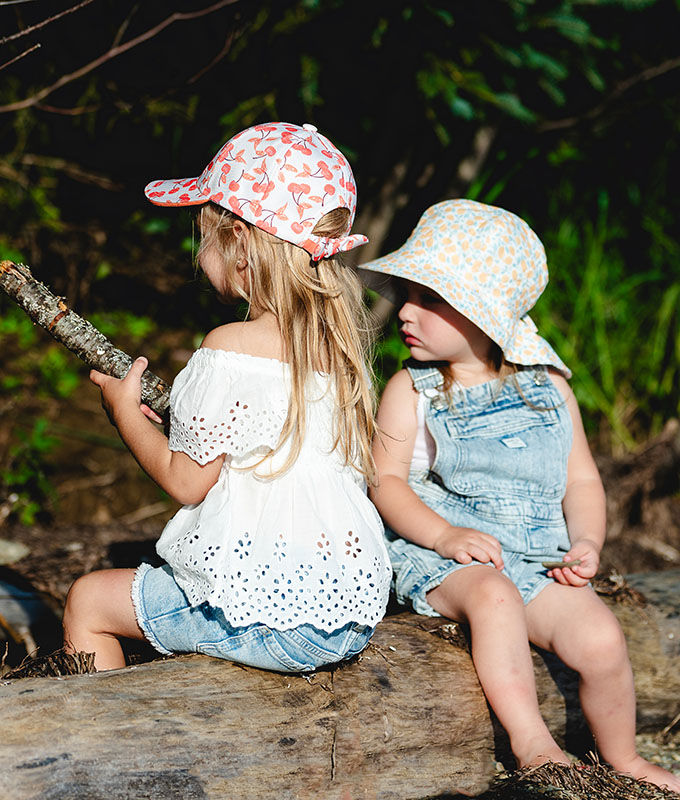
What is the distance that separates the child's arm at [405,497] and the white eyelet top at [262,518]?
0.40 metres

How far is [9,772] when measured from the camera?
64.4 inches

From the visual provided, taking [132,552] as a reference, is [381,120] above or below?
above

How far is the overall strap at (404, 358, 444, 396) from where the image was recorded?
271 centimetres

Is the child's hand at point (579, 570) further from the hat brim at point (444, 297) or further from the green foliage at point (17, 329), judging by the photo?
the green foliage at point (17, 329)

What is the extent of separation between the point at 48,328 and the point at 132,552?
4.78ft

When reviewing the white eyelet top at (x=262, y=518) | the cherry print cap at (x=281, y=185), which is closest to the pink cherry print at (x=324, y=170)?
the cherry print cap at (x=281, y=185)

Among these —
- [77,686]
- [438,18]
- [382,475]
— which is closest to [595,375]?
[438,18]

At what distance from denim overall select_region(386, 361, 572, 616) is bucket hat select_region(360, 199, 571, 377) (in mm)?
163

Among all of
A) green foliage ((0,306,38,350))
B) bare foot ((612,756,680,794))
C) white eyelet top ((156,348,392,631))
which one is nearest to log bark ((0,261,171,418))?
white eyelet top ((156,348,392,631))

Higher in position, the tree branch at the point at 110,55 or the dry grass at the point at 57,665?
the tree branch at the point at 110,55

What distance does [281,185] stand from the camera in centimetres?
207

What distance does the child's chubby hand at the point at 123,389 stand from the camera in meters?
2.15

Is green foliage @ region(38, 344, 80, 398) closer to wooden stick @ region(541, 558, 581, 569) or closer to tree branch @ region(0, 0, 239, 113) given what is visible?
tree branch @ region(0, 0, 239, 113)

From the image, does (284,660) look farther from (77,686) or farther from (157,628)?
(77,686)
